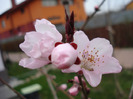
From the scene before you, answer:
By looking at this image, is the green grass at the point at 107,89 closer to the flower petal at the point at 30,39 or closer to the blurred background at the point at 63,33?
the blurred background at the point at 63,33

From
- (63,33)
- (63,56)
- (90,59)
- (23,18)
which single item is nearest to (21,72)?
(23,18)

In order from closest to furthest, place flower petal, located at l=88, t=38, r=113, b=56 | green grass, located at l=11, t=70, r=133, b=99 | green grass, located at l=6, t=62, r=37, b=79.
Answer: flower petal, located at l=88, t=38, r=113, b=56 → green grass, located at l=11, t=70, r=133, b=99 → green grass, located at l=6, t=62, r=37, b=79

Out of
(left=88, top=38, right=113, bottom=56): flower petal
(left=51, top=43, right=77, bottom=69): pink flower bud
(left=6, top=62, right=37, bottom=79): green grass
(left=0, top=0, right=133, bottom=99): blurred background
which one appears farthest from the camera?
(left=6, top=62, right=37, bottom=79): green grass

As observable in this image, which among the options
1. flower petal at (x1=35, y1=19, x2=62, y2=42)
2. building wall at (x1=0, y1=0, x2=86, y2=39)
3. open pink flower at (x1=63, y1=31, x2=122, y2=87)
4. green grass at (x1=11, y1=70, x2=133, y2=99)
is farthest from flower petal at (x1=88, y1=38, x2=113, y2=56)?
green grass at (x1=11, y1=70, x2=133, y2=99)

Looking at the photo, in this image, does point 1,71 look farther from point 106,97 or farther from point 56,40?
point 56,40

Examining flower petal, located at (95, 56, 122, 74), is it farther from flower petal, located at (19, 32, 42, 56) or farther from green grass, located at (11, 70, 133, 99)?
green grass, located at (11, 70, 133, 99)

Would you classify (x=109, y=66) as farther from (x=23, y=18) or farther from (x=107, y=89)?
(x=23, y=18)

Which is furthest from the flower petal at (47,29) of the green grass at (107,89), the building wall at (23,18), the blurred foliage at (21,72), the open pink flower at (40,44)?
the blurred foliage at (21,72)
